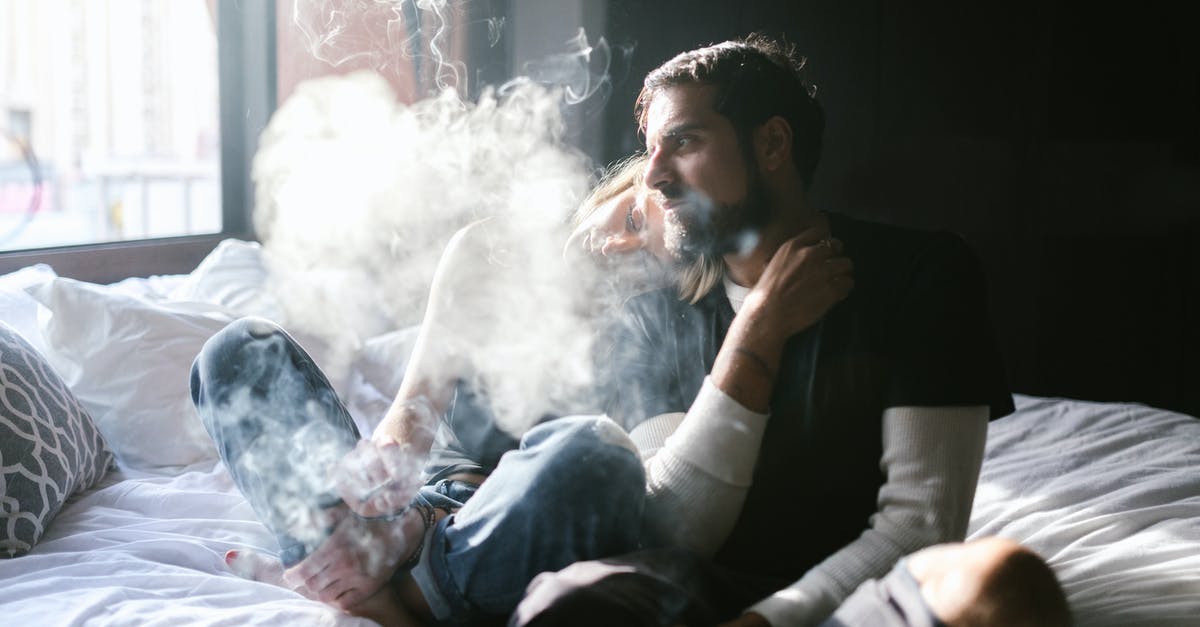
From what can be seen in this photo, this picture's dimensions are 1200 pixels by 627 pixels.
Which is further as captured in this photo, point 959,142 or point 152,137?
point 959,142

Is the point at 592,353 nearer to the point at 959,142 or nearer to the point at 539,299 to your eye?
the point at 539,299

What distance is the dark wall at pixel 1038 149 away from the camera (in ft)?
8.28

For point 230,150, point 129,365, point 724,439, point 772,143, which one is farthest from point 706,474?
point 230,150

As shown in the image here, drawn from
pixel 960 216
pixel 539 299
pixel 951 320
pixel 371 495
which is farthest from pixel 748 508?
pixel 960 216

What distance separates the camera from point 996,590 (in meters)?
0.79

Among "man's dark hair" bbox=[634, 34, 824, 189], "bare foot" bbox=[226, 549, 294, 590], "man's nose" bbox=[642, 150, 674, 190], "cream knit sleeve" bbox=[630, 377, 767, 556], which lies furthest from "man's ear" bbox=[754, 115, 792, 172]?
"bare foot" bbox=[226, 549, 294, 590]

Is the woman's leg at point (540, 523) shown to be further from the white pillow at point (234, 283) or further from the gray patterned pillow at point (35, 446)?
the white pillow at point (234, 283)

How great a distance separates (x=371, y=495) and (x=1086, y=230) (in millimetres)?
2194

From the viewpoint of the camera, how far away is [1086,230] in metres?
2.61

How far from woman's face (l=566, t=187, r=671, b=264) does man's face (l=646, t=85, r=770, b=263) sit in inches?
3.1

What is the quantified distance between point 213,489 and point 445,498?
519mm

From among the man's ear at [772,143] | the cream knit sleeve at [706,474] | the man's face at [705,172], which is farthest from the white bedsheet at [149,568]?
the man's ear at [772,143]

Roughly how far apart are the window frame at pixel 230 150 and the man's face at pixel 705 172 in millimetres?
1342

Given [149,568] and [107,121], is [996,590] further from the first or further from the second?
[107,121]
